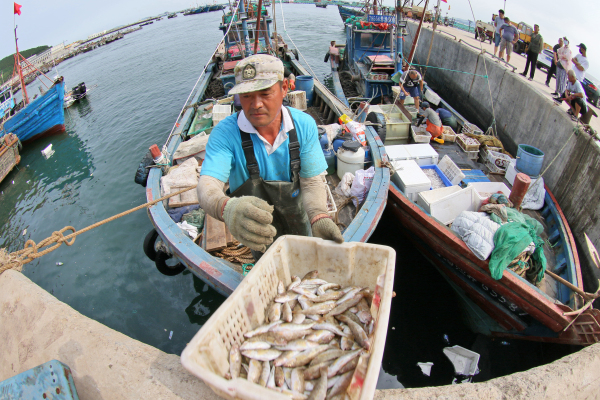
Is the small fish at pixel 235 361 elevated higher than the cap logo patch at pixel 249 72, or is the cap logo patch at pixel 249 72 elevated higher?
the cap logo patch at pixel 249 72

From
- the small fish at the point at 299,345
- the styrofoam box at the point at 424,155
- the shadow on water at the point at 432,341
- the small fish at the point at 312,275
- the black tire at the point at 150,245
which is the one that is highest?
the small fish at the point at 312,275

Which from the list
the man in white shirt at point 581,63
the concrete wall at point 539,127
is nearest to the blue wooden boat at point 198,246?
the concrete wall at point 539,127

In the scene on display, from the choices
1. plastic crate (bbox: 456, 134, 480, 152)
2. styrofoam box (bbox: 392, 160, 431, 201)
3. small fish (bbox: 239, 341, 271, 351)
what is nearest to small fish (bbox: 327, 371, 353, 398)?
small fish (bbox: 239, 341, 271, 351)

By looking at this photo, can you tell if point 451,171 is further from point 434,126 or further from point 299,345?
point 299,345

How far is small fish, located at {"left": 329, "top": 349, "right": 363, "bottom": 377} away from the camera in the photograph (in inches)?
70.1

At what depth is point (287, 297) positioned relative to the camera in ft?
7.45

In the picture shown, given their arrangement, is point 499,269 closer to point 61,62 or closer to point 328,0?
point 61,62

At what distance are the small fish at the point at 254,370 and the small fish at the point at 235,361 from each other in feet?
0.24

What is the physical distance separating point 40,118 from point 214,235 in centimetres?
1548

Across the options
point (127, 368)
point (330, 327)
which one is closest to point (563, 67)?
point (330, 327)

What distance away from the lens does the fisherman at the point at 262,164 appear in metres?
2.11

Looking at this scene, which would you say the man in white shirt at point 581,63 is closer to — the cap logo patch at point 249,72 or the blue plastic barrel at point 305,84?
the blue plastic barrel at point 305,84

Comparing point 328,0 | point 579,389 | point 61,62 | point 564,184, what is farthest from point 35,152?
point 328,0

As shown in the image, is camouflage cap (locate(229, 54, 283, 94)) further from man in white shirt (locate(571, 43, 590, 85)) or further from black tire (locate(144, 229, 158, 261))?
man in white shirt (locate(571, 43, 590, 85))
